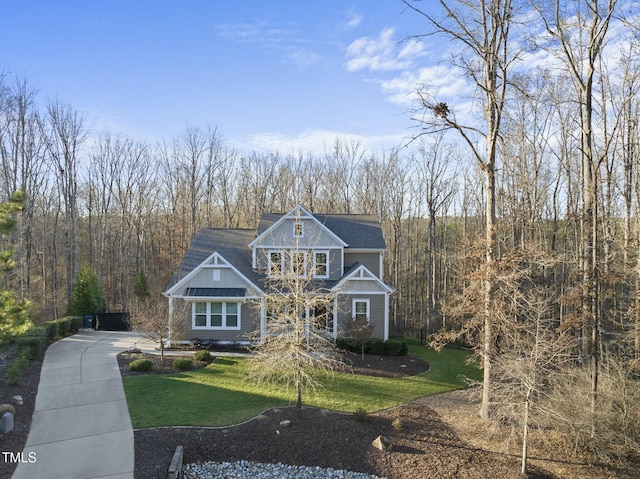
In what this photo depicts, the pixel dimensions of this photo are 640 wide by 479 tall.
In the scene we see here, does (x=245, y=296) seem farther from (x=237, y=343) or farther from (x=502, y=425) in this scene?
(x=502, y=425)

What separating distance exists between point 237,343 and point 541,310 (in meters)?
14.3

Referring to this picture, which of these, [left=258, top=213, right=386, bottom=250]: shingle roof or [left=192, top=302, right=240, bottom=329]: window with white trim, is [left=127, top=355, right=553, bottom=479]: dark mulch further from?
[left=258, top=213, right=386, bottom=250]: shingle roof

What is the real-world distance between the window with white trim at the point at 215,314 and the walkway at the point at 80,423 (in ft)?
14.4

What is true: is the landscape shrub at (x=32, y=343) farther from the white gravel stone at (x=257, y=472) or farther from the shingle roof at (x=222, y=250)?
the white gravel stone at (x=257, y=472)

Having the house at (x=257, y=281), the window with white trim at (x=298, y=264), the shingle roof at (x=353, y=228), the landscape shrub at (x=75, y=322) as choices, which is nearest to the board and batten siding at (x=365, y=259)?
the house at (x=257, y=281)

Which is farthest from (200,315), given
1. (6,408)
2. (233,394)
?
(6,408)

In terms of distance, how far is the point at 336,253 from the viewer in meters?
21.9

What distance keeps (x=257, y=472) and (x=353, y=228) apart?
54.5 feet

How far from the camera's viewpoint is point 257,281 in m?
20.6

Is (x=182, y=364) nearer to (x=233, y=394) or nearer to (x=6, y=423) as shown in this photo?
(x=233, y=394)

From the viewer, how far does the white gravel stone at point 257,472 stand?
8.42 metres

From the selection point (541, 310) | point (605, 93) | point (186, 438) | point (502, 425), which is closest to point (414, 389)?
point (502, 425)

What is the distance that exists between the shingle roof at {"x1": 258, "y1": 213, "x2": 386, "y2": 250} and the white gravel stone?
14577 millimetres

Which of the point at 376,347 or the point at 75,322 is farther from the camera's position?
the point at 75,322
